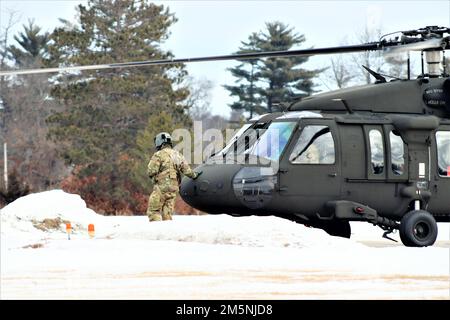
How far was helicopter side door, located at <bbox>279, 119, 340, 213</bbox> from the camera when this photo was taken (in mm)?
17438

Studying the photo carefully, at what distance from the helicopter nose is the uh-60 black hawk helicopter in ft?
0.05

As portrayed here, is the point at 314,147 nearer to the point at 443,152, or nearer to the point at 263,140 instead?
the point at 263,140

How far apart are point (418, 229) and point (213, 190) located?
11.1 ft

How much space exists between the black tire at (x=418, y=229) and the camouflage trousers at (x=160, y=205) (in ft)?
12.4

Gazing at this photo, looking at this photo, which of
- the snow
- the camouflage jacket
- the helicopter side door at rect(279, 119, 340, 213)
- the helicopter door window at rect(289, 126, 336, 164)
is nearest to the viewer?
the snow

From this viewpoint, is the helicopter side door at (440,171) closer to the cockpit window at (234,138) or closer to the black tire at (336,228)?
the black tire at (336,228)

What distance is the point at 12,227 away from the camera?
670 inches

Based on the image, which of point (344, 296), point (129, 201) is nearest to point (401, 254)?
point (344, 296)

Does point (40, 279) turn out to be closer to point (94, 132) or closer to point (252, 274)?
point (252, 274)

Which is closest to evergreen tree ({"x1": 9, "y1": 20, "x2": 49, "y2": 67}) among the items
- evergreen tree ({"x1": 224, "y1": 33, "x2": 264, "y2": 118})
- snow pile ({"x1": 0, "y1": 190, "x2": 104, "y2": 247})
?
evergreen tree ({"x1": 224, "y1": 33, "x2": 264, "y2": 118})

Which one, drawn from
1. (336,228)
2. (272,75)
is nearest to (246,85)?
(272,75)

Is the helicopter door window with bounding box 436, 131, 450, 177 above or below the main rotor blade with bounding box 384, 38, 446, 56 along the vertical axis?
below

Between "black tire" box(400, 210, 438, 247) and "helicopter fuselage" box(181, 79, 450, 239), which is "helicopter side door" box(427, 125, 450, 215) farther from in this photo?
"black tire" box(400, 210, 438, 247)

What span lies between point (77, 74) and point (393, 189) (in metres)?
45.0
